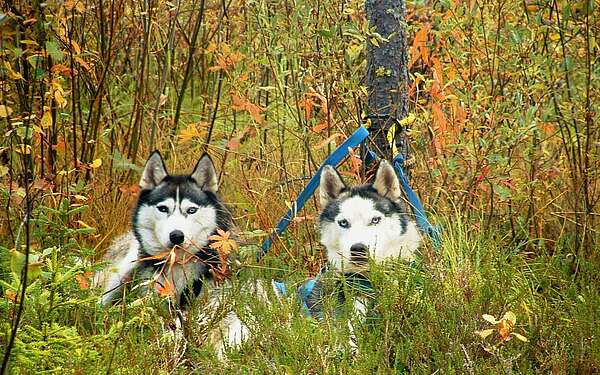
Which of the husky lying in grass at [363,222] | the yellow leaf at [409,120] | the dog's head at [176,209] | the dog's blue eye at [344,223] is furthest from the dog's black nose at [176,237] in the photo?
the yellow leaf at [409,120]

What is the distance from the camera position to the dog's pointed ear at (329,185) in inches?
184

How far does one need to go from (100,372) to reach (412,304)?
1.24 m

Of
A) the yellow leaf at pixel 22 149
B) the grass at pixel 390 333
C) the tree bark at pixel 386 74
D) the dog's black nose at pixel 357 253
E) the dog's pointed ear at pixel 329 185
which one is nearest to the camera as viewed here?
the grass at pixel 390 333

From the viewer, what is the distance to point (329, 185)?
15.5 ft

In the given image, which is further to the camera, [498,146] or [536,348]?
[498,146]

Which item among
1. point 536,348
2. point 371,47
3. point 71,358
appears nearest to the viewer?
point 71,358

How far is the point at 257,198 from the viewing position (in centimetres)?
574

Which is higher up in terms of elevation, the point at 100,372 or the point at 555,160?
the point at 555,160

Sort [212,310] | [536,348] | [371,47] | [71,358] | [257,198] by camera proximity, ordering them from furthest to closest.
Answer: [257,198]
[371,47]
[212,310]
[536,348]
[71,358]

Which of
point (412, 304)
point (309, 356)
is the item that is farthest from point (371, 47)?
point (309, 356)

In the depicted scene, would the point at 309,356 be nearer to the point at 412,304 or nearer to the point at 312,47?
the point at 412,304

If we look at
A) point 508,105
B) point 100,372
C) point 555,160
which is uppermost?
point 508,105

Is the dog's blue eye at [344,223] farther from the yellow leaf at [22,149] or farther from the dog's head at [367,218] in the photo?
the yellow leaf at [22,149]

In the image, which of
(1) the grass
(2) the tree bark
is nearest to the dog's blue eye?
(1) the grass
